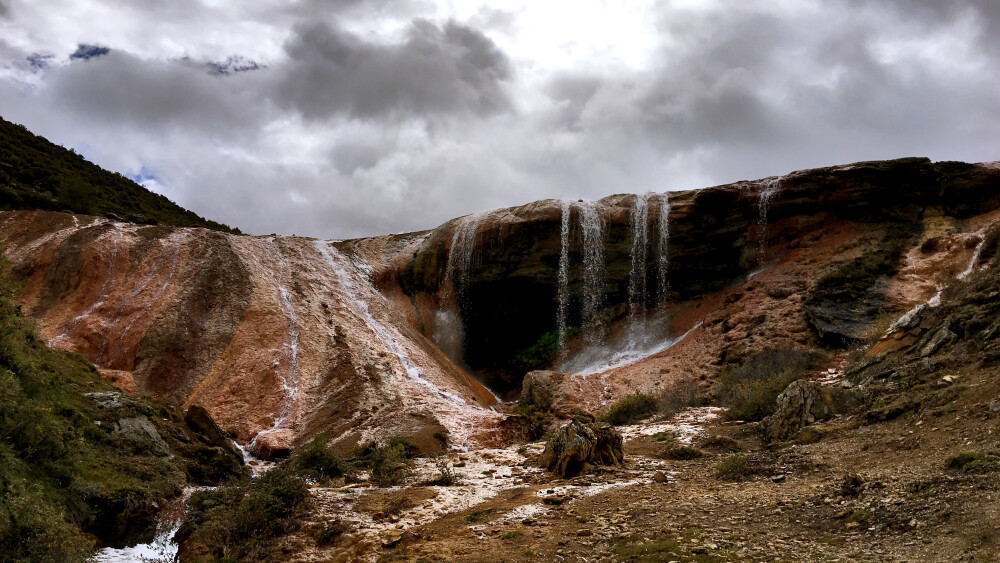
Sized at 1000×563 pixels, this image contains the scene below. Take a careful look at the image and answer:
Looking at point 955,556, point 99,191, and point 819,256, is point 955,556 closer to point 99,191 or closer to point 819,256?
point 819,256

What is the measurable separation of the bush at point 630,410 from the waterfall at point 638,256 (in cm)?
844

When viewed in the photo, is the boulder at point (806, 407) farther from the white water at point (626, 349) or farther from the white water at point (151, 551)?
the white water at point (626, 349)

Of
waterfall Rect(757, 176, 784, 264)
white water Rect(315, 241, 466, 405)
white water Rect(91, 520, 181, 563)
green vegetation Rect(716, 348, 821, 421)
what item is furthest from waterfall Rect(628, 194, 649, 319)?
white water Rect(91, 520, 181, 563)

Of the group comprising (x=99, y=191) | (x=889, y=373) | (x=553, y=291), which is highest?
(x=99, y=191)

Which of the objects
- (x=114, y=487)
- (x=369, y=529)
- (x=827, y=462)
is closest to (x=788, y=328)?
(x=827, y=462)

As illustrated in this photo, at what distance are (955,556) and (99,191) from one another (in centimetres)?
4234

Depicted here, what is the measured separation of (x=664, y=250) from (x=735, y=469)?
18409 millimetres

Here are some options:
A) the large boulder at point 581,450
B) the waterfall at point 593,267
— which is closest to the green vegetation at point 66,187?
the waterfall at point 593,267

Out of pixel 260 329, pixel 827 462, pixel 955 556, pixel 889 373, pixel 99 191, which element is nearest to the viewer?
pixel 955 556

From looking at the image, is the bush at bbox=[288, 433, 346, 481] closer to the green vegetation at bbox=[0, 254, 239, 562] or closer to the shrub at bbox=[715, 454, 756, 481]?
the green vegetation at bbox=[0, 254, 239, 562]

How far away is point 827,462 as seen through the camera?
1009cm

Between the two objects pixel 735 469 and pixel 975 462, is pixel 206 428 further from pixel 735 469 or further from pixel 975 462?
pixel 975 462

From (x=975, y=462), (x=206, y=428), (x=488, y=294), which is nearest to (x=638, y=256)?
(x=488, y=294)

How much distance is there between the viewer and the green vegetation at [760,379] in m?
15.9
